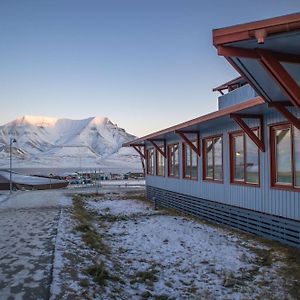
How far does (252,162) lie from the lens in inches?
410

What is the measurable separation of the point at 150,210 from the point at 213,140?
4.68 m

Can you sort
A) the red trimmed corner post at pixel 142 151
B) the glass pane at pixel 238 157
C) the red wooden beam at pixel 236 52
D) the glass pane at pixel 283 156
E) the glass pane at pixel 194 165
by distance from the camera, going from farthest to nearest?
the red trimmed corner post at pixel 142 151
the glass pane at pixel 194 165
the glass pane at pixel 238 157
the glass pane at pixel 283 156
the red wooden beam at pixel 236 52

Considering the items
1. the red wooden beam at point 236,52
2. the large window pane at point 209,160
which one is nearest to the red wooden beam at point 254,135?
the large window pane at point 209,160

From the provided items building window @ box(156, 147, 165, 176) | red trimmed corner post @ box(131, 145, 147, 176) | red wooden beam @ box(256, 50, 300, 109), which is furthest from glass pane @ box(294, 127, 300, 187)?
red trimmed corner post @ box(131, 145, 147, 176)

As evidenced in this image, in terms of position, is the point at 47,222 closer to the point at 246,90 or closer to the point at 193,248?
the point at 193,248

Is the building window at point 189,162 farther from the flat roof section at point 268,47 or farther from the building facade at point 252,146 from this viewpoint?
the flat roof section at point 268,47

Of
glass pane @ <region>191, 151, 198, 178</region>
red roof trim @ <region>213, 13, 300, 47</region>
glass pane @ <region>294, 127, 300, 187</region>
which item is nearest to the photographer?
red roof trim @ <region>213, 13, 300, 47</region>

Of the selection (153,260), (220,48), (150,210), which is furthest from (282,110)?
(150,210)

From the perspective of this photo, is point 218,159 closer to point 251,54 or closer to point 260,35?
point 251,54

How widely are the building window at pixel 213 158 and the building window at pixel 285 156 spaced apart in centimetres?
299

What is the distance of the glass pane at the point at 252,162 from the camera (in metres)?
10.2

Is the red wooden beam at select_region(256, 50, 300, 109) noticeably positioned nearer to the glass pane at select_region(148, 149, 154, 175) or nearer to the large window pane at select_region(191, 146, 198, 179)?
the large window pane at select_region(191, 146, 198, 179)

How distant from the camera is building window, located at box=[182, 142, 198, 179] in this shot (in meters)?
14.6

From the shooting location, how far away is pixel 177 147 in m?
17.0
